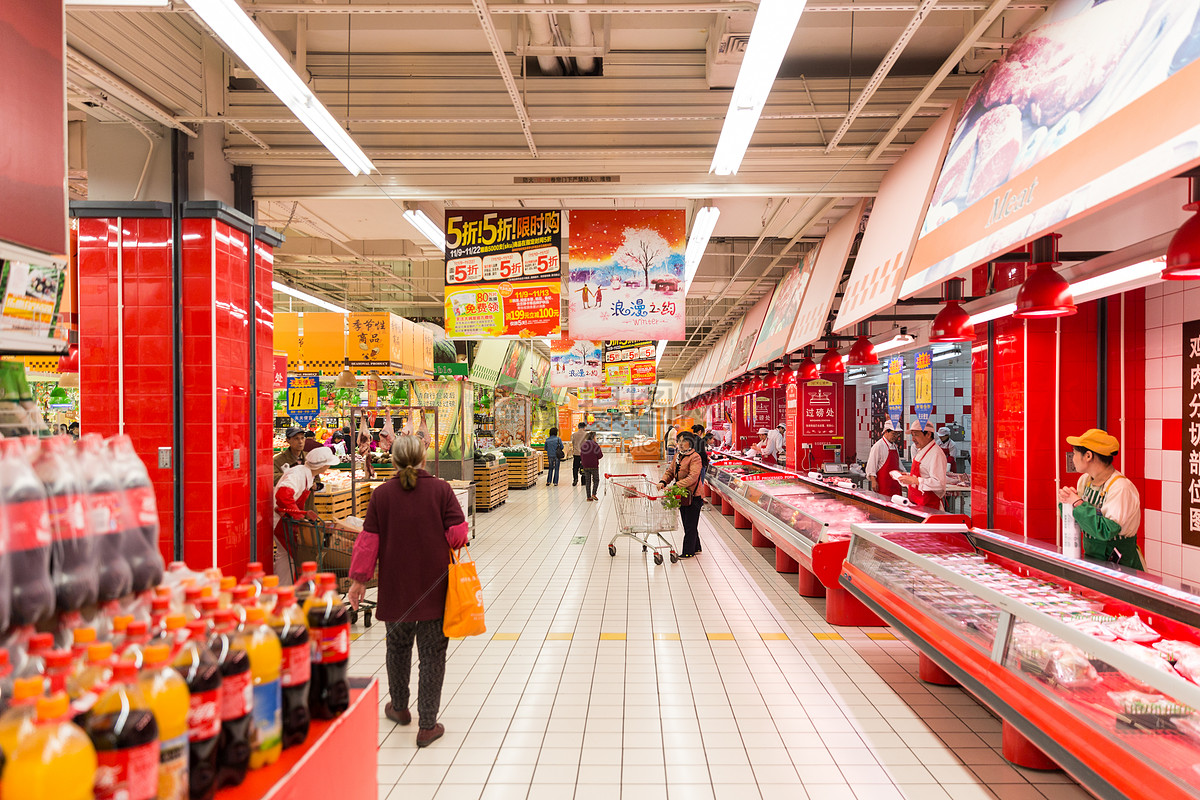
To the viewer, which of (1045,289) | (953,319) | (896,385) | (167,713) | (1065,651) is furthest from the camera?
(896,385)

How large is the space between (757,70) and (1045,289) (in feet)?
6.54

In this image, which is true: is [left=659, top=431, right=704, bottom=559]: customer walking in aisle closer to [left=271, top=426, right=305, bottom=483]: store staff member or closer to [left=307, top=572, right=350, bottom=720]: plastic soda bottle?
[left=271, top=426, right=305, bottom=483]: store staff member

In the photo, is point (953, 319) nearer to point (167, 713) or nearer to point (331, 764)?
point (331, 764)

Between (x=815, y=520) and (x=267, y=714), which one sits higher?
(x=267, y=714)

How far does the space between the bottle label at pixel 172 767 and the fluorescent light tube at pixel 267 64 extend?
3099mm

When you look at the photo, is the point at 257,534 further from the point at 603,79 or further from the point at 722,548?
the point at 722,548

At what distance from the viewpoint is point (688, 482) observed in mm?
9039

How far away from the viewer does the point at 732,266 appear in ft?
38.7

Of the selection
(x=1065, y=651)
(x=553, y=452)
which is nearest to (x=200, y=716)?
(x=1065, y=651)

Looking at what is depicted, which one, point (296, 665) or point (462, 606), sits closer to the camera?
point (296, 665)

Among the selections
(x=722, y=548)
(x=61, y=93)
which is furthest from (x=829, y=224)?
(x=61, y=93)

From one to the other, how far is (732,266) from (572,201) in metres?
4.55

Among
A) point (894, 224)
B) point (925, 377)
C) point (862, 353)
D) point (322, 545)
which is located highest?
point (894, 224)

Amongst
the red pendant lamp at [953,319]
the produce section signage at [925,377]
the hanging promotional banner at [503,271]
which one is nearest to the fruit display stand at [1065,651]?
the red pendant lamp at [953,319]
